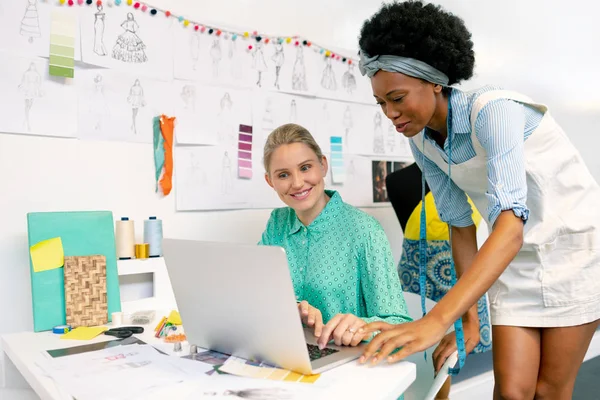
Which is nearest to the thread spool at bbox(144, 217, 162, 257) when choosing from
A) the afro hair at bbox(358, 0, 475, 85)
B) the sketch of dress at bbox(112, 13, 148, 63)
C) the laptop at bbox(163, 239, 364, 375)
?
the sketch of dress at bbox(112, 13, 148, 63)

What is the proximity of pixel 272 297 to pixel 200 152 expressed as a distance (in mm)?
1022

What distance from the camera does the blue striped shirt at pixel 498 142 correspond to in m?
0.99

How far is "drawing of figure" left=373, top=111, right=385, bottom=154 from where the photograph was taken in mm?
2336

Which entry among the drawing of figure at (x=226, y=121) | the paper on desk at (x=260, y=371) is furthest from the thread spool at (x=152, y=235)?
the paper on desk at (x=260, y=371)

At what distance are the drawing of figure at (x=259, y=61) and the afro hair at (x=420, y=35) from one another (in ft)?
2.71

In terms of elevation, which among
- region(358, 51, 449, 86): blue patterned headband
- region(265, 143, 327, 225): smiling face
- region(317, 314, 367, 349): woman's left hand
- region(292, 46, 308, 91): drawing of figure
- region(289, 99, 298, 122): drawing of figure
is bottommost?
region(317, 314, 367, 349): woman's left hand

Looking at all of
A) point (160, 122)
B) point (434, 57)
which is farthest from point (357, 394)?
point (160, 122)

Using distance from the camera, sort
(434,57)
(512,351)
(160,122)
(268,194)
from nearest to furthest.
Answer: (434,57) < (512,351) < (160,122) < (268,194)

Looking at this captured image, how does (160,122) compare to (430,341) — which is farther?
(160,122)

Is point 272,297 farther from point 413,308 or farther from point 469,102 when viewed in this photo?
point 413,308

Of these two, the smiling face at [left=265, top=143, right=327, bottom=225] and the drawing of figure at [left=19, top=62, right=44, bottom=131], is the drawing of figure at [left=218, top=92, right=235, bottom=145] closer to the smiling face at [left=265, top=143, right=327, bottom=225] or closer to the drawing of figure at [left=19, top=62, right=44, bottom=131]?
the smiling face at [left=265, top=143, right=327, bottom=225]

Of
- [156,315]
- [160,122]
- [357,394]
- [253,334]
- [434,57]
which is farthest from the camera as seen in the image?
[160,122]

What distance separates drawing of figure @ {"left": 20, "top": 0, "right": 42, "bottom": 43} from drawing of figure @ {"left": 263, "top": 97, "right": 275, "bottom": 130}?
29.7 inches

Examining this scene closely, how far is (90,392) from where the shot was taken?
0.81 metres
